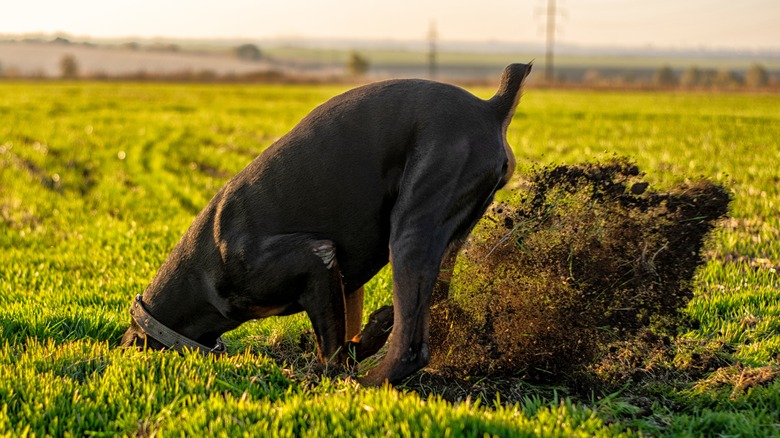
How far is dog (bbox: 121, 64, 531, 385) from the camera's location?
3.88 metres

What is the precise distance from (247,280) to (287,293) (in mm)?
237

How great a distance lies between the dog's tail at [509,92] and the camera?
4.18m

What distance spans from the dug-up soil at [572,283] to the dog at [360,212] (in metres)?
0.48

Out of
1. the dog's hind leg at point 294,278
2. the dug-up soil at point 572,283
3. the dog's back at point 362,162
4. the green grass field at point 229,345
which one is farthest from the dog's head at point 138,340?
the dug-up soil at point 572,283

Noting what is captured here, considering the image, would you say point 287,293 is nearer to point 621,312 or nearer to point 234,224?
point 234,224

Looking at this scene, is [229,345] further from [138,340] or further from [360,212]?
[360,212]

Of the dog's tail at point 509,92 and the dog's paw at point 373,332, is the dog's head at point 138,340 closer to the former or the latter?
the dog's paw at point 373,332

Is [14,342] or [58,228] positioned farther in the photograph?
[58,228]

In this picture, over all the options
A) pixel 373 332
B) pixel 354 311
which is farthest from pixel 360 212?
pixel 354 311

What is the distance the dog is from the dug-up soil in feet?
1.57

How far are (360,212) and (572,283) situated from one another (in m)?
1.45

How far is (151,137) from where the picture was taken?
19312 mm

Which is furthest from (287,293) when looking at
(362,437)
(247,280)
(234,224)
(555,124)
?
(555,124)

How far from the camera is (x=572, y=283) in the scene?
4547 mm
